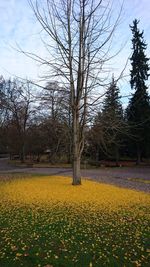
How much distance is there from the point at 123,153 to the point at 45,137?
43.3 ft

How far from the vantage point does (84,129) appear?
18.6m

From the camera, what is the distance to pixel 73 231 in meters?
7.50

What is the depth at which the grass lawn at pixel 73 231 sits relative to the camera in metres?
5.56

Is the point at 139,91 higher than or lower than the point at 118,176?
higher

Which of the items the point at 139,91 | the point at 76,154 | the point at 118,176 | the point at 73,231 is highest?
the point at 139,91

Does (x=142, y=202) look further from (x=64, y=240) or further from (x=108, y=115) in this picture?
(x=108, y=115)

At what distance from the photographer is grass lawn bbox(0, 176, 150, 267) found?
5562mm

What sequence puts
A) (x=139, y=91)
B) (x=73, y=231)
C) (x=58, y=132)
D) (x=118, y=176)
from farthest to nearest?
(x=139, y=91)
(x=58, y=132)
(x=118, y=176)
(x=73, y=231)

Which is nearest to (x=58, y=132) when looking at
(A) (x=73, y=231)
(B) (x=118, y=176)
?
(B) (x=118, y=176)

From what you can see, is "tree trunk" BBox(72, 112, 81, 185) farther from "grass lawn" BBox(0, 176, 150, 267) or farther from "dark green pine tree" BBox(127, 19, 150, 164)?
"dark green pine tree" BBox(127, 19, 150, 164)

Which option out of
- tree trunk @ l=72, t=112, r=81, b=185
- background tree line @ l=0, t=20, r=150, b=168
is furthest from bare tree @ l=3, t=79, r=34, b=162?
tree trunk @ l=72, t=112, r=81, b=185

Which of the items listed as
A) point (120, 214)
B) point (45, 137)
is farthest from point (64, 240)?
point (45, 137)

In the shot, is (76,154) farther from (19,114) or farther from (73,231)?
(19,114)

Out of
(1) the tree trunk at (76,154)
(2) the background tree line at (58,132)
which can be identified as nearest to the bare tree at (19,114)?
(2) the background tree line at (58,132)
